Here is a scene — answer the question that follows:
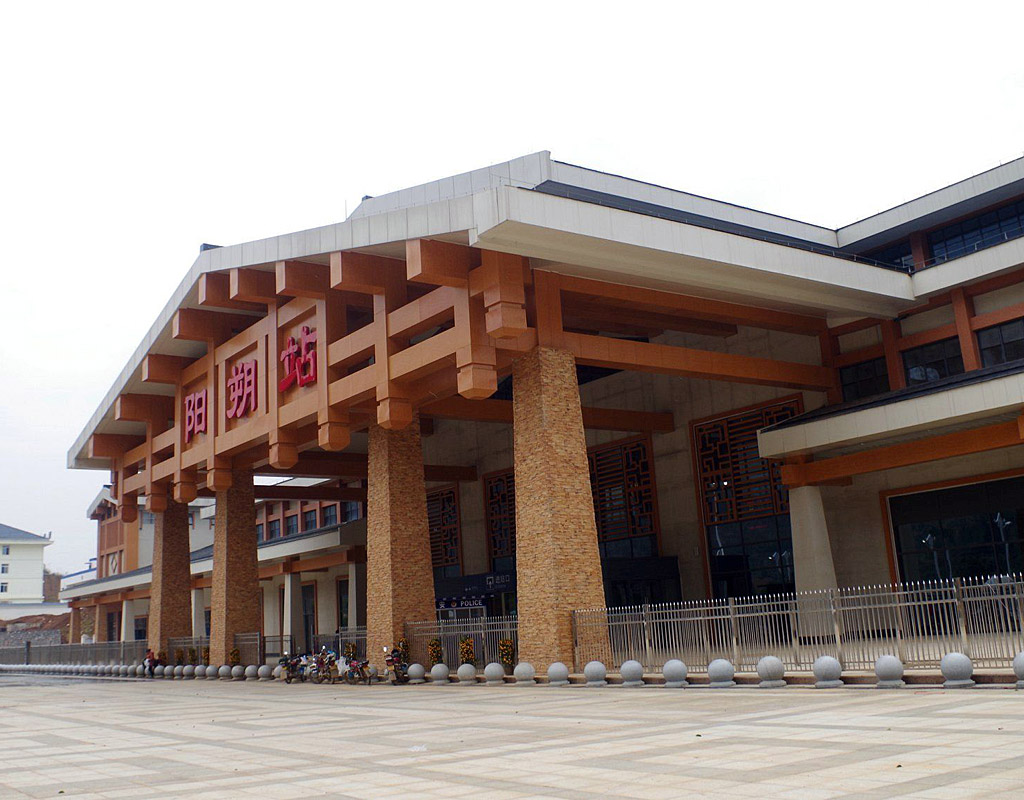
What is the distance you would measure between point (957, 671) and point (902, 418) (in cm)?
1063

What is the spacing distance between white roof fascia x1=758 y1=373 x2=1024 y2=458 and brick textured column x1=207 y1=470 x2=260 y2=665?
19.5 metres

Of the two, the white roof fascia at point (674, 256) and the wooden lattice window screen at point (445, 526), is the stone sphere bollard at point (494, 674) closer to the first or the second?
the white roof fascia at point (674, 256)

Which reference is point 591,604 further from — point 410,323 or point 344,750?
point 344,750

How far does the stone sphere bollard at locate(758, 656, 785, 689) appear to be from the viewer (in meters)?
16.6

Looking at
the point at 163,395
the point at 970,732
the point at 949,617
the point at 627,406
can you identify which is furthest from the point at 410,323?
the point at 163,395

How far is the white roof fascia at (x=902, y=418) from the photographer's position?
72.1 feet

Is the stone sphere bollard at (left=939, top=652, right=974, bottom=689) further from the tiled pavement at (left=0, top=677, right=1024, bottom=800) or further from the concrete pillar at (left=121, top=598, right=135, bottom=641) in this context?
the concrete pillar at (left=121, top=598, right=135, bottom=641)

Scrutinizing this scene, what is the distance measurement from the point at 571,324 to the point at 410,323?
18.6 feet

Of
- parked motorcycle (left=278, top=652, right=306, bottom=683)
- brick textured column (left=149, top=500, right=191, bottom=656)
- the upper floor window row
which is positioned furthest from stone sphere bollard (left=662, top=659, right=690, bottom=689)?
brick textured column (left=149, top=500, right=191, bottom=656)

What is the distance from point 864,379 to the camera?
1109 inches

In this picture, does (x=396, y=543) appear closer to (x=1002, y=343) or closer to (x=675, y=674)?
(x=675, y=674)

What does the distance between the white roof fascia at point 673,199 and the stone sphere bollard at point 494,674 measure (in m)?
16.6

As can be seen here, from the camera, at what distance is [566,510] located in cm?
2214

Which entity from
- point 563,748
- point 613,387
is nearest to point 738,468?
point 613,387
